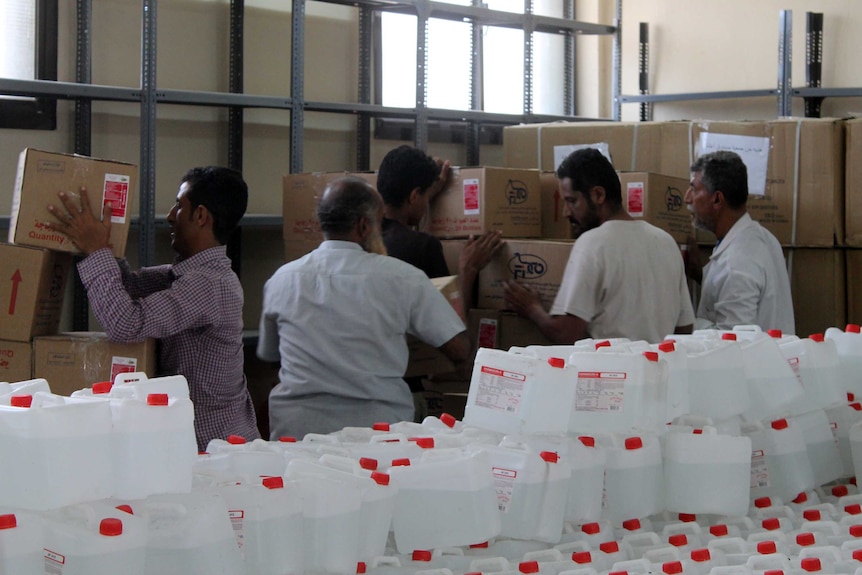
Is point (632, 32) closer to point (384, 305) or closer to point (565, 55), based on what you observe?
point (565, 55)

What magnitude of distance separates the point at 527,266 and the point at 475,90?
7.44 feet

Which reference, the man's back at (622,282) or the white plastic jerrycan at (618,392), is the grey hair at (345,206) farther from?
the white plastic jerrycan at (618,392)

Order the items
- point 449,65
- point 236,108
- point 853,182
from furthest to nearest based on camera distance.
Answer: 1. point 449,65
2. point 236,108
3. point 853,182

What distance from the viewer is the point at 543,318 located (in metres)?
3.79

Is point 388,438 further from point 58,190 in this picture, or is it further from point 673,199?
point 673,199

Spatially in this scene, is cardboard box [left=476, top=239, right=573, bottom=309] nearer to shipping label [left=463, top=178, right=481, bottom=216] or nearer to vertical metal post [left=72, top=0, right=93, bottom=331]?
shipping label [left=463, top=178, right=481, bottom=216]

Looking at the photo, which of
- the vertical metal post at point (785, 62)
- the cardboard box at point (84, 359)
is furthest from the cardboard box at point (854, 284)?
the cardboard box at point (84, 359)

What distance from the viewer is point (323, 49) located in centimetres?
533

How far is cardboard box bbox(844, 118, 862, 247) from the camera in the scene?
4430 mm

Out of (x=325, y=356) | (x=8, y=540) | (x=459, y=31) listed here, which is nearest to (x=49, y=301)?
(x=325, y=356)

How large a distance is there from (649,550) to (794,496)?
720mm

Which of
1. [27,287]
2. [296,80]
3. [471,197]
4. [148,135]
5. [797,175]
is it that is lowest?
[27,287]

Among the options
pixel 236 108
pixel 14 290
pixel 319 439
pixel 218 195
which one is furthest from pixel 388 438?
pixel 236 108

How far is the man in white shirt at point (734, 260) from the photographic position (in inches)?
153
